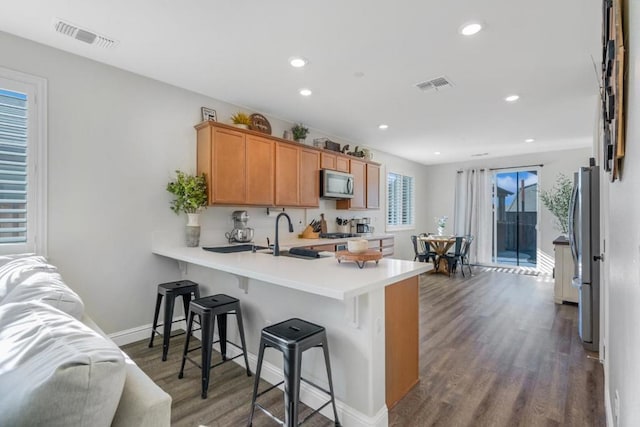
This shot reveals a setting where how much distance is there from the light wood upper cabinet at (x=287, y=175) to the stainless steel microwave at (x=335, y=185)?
49 centimetres

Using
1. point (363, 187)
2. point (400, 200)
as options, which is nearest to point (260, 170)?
point (363, 187)

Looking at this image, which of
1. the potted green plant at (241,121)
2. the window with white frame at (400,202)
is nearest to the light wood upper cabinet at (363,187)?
the window with white frame at (400,202)

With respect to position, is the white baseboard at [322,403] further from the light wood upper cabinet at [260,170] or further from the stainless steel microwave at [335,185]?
the stainless steel microwave at [335,185]

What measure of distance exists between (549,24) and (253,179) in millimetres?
3059

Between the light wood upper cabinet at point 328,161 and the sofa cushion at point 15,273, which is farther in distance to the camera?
the light wood upper cabinet at point 328,161

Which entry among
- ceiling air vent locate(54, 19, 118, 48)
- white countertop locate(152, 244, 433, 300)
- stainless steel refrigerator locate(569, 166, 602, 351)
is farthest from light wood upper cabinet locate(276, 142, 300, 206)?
stainless steel refrigerator locate(569, 166, 602, 351)

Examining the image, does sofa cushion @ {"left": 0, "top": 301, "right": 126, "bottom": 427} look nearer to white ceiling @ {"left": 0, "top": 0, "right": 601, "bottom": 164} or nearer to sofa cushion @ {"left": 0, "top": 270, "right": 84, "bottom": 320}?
sofa cushion @ {"left": 0, "top": 270, "right": 84, "bottom": 320}

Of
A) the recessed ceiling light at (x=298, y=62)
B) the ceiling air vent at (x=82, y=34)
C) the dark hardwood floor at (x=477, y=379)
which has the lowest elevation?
the dark hardwood floor at (x=477, y=379)

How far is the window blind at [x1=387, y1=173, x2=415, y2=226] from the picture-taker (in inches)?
283

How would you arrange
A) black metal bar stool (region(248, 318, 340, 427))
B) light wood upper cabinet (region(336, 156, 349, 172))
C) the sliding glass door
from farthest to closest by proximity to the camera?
the sliding glass door → light wood upper cabinet (region(336, 156, 349, 172)) → black metal bar stool (region(248, 318, 340, 427))

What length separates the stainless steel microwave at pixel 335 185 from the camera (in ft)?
15.7

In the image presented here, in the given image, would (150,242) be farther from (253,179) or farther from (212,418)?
(212,418)

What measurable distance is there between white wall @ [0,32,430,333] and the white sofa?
7.09ft

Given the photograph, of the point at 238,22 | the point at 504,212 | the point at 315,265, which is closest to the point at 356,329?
the point at 315,265
